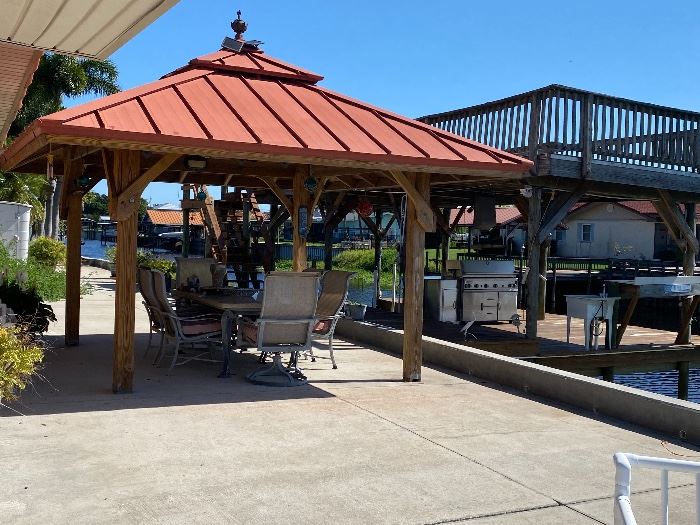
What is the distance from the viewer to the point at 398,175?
7.56m

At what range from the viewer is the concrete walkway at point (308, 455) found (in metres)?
4.15

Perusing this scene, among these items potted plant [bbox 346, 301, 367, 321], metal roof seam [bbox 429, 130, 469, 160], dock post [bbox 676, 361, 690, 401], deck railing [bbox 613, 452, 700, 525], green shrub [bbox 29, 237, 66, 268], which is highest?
metal roof seam [bbox 429, 130, 469, 160]

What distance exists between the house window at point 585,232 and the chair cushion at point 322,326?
1577 inches

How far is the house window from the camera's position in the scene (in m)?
46.0

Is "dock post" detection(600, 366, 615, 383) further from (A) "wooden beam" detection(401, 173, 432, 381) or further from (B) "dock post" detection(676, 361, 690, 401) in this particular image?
(A) "wooden beam" detection(401, 173, 432, 381)

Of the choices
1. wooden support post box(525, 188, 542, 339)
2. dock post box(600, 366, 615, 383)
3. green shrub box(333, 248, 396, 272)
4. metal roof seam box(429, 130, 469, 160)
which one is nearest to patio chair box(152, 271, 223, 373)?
metal roof seam box(429, 130, 469, 160)

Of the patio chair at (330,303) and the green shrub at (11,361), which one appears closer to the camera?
the green shrub at (11,361)

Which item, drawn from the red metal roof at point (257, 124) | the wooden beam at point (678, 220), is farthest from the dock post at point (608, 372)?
the red metal roof at point (257, 124)

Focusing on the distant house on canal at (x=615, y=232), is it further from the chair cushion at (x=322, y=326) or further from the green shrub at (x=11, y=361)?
the green shrub at (x=11, y=361)

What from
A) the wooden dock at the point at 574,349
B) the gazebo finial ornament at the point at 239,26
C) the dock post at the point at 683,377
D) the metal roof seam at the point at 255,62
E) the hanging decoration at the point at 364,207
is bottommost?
the dock post at the point at 683,377

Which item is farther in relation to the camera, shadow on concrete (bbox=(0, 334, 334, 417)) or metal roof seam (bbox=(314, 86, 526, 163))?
metal roof seam (bbox=(314, 86, 526, 163))

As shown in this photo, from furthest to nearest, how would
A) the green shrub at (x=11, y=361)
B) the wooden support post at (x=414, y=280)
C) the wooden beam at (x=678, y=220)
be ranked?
the wooden beam at (x=678, y=220), the wooden support post at (x=414, y=280), the green shrub at (x=11, y=361)

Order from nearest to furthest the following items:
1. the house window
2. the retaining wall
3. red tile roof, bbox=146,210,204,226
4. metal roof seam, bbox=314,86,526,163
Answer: the retaining wall
metal roof seam, bbox=314,86,526,163
the house window
red tile roof, bbox=146,210,204,226

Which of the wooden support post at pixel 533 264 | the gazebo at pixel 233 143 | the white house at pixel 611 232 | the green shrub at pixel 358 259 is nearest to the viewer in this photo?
the gazebo at pixel 233 143
